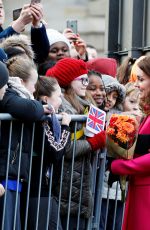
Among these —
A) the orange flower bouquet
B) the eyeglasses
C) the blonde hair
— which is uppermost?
the blonde hair

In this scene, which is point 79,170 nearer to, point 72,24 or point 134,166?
point 134,166

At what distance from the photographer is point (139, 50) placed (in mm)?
21281

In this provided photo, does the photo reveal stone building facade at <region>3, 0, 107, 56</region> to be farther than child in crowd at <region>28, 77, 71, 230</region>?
Yes

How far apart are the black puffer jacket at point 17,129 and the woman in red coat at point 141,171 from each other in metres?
0.70

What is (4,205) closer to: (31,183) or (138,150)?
(31,183)

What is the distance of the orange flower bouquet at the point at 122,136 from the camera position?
6137mm

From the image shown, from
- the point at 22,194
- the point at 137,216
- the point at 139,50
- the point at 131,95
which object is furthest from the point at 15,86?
the point at 139,50

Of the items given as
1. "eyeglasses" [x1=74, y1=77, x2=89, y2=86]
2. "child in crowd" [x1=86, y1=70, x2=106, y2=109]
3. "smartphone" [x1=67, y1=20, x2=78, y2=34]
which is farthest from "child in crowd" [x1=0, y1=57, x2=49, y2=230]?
"smartphone" [x1=67, y1=20, x2=78, y2=34]

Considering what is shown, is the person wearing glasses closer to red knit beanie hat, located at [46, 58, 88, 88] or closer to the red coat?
red knit beanie hat, located at [46, 58, 88, 88]

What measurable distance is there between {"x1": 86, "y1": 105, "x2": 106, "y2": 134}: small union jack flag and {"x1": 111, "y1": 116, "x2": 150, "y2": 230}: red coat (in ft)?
1.61

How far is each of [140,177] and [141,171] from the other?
0.12m

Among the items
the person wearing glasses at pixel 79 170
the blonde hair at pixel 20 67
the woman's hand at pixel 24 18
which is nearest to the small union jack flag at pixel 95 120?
the person wearing glasses at pixel 79 170

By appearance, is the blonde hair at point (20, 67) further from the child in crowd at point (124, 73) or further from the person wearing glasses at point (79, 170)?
the child in crowd at point (124, 73)

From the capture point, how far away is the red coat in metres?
6.05
